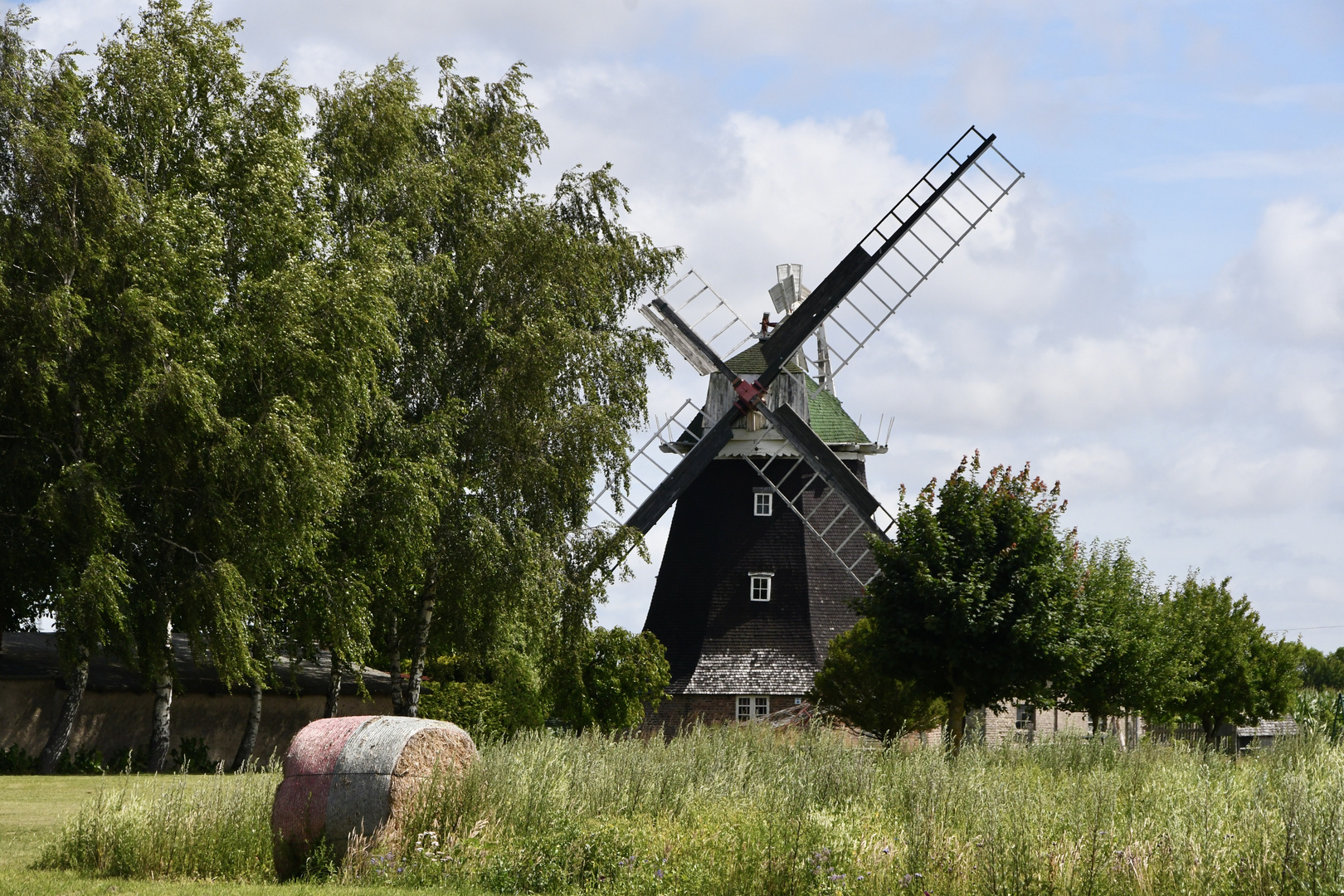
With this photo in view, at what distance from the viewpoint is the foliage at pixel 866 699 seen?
28.7 m

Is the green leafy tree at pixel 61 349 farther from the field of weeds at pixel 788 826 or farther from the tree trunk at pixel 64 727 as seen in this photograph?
the field of weeds at pixel 788 826

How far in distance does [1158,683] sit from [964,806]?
21.8 meters

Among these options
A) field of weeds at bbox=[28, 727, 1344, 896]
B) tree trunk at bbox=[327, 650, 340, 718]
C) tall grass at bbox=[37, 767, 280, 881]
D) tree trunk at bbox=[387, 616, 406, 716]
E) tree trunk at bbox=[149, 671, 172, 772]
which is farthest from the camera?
tree trunk at bbox=[327, 650, 340, 718]

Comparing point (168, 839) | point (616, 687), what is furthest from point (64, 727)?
point (168, 839)

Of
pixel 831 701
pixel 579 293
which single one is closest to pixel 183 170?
pixel 579 293

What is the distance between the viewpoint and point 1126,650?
2920cm

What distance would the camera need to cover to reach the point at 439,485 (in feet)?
84.8

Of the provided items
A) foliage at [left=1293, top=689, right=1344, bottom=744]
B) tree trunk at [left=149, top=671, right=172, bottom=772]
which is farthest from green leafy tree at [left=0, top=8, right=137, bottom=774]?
foliage at [left=1293, top=689, right=1344, bottom=744]

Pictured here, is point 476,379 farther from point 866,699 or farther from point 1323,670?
point 1323,670

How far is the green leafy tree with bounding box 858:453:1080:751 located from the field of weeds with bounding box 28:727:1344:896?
7.88 metres

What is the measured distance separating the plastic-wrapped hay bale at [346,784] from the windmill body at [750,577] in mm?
21961

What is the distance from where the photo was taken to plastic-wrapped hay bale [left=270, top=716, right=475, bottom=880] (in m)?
12.0

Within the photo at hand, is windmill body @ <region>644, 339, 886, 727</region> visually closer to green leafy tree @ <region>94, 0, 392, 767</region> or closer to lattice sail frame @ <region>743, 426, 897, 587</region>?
lattice sail frame @ <region>743, 426, 897, 587</region>

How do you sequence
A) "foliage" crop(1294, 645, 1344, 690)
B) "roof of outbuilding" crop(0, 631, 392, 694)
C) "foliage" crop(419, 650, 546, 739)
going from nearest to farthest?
"roof of outbuilding" crop(0, 631, 392, 694) < "foliage" crop(419, 650, 546, 739) < "foliage" crop(1294, 645, 1344, 690)
